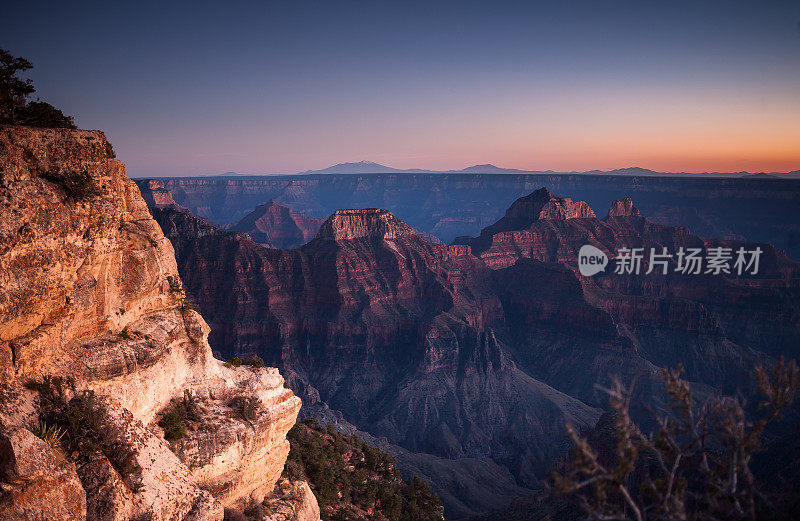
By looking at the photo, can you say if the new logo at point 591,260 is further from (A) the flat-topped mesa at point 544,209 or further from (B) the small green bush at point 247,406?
(B) the small green bush at point 247,406

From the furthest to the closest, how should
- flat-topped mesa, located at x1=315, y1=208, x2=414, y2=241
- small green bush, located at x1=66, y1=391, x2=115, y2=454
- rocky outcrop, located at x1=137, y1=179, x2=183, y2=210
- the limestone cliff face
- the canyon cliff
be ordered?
rocky outcrop, located at x1=137, y1=179, x2=183, y2=210, flat-topped mesa, located at x1=315, y1=208, x2=414, y2=241, the canyon cliff, small green bush, located at x1=66, y1=391, x2=115, y2=454, the limestone cliff face

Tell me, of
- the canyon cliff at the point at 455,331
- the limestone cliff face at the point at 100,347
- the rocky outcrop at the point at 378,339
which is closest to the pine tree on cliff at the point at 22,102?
the limestone cliff face at the point at 100,347

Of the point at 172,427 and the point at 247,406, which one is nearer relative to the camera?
the point at 172,427

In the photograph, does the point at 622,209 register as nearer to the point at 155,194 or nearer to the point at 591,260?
the point at 591,260

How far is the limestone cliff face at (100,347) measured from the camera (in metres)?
13.9

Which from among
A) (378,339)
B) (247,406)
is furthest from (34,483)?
(378,339)

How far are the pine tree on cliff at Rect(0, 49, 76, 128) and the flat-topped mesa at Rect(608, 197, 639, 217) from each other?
155013mm

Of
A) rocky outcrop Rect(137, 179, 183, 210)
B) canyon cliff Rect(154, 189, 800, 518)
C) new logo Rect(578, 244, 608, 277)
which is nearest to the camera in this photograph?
canyon cliff Rect(154, 189, 800, 518)

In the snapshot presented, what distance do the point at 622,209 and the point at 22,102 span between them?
160 metres

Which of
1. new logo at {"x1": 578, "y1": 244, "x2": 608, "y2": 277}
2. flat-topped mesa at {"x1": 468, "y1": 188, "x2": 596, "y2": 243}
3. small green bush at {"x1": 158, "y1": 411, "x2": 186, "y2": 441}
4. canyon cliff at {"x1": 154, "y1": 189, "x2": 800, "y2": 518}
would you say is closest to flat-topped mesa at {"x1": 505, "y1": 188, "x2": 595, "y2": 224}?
flat-topped mesa at {"x1": 468, "y1": 188, "x2": 596, "y2": 243}

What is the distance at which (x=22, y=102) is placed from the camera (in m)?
19.6

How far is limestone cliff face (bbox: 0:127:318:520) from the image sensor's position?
13859 mm

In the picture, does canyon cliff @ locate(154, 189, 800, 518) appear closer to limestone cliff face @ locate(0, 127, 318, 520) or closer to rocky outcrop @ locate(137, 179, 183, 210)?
limestone cliff face @ locate(0, 127, 318, 520)

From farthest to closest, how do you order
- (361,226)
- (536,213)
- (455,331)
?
(536,213) < (361,226) < (455,331)
